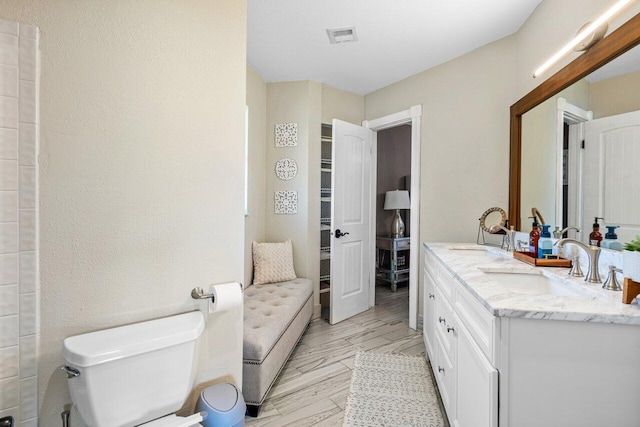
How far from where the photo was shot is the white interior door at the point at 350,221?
3.05 meters

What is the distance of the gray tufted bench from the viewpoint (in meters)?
1.74

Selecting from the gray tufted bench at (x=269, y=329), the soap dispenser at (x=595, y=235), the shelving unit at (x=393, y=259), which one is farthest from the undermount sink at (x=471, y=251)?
the shelving unit at (x=393, y=259)

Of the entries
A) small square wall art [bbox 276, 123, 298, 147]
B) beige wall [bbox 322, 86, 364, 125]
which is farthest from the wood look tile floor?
beige wall [bbox 322, 86, 364, 125]

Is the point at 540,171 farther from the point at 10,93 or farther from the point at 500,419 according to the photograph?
the point at 10,93

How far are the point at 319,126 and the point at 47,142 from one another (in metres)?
2.45

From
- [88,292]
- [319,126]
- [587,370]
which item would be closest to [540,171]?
[587,370]

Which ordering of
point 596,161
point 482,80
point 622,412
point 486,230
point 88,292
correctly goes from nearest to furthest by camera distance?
point 622,412 < point 88,292 < point 596,161 < point 486,230 < point 482,80

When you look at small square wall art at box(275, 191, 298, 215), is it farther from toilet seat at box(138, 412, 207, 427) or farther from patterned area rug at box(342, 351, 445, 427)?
toilet seat at box(138, 412, 207, 427)

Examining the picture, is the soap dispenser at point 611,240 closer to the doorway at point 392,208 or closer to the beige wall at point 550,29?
the beige wall at point 550,29

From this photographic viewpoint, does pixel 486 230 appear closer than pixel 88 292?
A: No

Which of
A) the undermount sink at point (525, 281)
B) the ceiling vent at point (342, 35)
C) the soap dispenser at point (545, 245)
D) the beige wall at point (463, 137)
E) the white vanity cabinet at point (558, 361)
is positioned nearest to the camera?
the white vanity cabinet at point (558, 361)

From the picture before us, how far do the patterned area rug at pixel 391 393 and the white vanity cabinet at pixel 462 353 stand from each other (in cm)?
16

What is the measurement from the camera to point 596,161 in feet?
4.76

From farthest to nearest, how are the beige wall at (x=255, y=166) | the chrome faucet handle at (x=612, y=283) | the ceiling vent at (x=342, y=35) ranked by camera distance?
the beige wall at (x=255, y=166) → the ceiling vent at (x=342, y=35) → the chrome faucet handle at (x=612, y=283)
